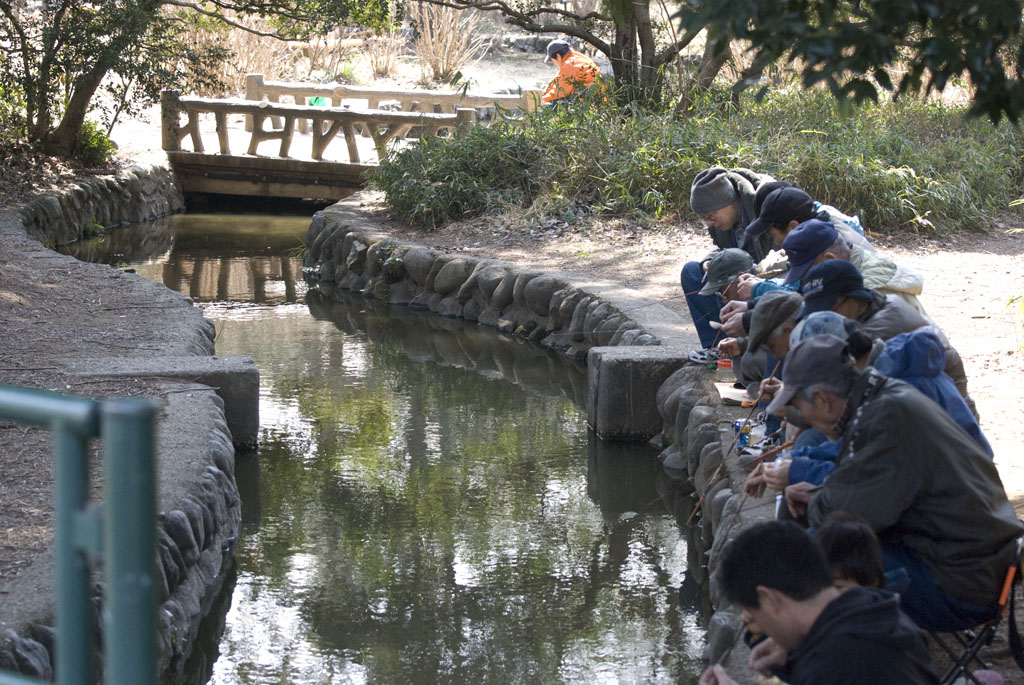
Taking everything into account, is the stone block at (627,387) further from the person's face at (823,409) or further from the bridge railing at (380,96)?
the bridge railing at (380,96)

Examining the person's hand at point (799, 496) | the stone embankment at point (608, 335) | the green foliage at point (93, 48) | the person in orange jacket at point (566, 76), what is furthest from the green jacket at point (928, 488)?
the green foliage at point (93, 48)

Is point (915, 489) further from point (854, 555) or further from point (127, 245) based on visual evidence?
point (127, 245)

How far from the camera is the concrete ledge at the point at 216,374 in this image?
18.9 feet

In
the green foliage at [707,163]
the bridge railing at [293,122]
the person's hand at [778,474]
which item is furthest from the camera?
the bridge railing at [293,122]

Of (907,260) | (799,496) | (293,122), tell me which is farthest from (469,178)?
(799,496)

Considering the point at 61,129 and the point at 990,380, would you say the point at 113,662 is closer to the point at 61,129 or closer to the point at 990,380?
the point at 990,380

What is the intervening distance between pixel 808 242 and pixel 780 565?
2.18m

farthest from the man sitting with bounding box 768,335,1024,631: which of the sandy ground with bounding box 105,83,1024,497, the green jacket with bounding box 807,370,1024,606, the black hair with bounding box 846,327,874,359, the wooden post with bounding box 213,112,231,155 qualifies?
the wooden post with bounding box 213,112,231,155

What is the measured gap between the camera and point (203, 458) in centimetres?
474

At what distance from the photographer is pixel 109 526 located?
3.90 feet

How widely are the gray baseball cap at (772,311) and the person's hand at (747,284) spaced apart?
0.84m

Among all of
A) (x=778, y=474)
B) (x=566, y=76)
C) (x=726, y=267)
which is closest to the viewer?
(x=778, y=474)

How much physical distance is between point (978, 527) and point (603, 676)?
1.63 metres

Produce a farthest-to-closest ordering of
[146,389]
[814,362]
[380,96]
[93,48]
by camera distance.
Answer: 1. [380,96]
2. [93,48]
3. [146,389]
4. [814,362]
